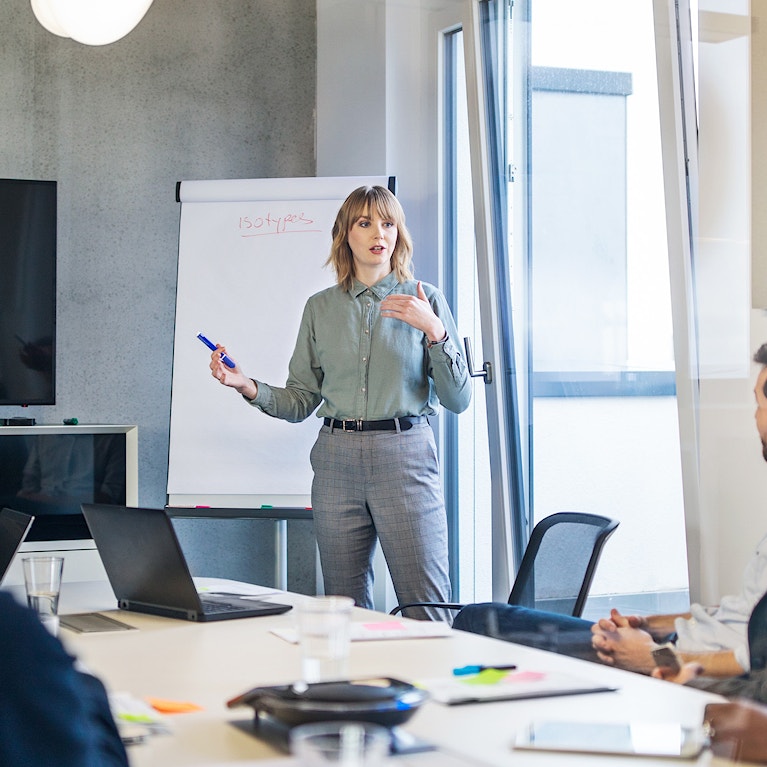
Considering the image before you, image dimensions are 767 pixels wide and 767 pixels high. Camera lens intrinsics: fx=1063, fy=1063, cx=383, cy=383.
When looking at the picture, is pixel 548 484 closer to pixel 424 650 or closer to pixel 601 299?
pixel 601 299

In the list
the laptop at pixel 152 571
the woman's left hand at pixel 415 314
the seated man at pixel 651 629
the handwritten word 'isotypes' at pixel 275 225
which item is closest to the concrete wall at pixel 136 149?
the handwritten word 'isotypes' at pixel 275 225

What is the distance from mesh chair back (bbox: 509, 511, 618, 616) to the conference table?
0.55 meters

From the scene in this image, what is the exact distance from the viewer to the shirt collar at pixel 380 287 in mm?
3430

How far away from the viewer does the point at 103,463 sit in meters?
4.00

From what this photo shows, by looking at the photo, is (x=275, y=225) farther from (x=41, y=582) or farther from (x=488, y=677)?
→ (x=488, y=677)

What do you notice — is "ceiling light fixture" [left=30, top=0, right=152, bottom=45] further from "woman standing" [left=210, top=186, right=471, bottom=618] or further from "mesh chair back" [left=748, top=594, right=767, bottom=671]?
"mesh chair back" [left=748, top=594, right=767, bottom=671]

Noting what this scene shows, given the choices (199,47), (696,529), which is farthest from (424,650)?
(199,47)

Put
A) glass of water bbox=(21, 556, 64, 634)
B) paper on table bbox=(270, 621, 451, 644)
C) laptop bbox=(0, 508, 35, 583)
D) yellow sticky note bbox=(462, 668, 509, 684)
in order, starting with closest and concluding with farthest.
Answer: yellow sticky note bbox=(462, 668, 509, 684), glass of water bbox=(21, 556, 64, 634), paper on table bbox=(270, 621, 451, 644), laptop bbox=(0, 508, 35, 583)

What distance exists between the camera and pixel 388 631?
73.4 inches

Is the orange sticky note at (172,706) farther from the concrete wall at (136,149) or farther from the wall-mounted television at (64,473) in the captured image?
the concrete wall at (136,149)

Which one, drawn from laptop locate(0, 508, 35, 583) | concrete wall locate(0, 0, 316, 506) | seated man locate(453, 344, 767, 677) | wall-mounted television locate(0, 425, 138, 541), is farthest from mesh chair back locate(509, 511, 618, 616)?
concrete wall locate(0, 0, 316, 506)

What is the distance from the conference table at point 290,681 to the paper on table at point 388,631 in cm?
2

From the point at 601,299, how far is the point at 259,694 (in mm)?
2248

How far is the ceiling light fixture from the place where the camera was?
8.84ft
